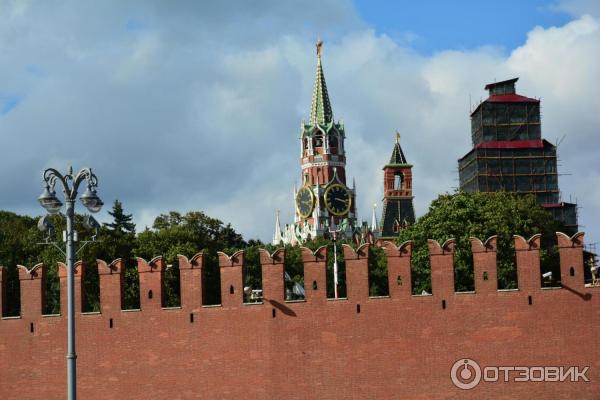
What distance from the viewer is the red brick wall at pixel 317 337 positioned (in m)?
35.3

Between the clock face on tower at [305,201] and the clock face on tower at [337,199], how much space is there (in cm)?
204

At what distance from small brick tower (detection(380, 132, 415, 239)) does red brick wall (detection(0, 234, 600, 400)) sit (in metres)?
102

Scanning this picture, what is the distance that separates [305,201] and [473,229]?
9898 centimetres

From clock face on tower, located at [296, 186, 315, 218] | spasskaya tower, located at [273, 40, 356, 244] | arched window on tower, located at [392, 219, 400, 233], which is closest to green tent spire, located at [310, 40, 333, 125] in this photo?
spasskaya tower, located at [273, 40, 356, 244]

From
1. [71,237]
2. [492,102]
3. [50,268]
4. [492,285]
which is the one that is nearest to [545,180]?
[492,102]

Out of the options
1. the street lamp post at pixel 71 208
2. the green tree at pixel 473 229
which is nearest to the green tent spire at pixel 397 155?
the green tree at pixel 473 229

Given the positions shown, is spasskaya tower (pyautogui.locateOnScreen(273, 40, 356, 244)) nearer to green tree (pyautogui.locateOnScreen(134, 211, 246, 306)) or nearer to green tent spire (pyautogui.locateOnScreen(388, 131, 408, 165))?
green tent spire (pyautogui.locateOnScreen(388, 131, 408, 165))

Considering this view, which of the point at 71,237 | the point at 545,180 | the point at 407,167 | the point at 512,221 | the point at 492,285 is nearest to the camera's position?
the point at 71,237

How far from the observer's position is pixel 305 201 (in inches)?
6063

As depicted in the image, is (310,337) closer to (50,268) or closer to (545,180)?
(50,268)

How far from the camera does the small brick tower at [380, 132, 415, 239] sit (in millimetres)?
141137

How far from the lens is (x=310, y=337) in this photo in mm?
37000

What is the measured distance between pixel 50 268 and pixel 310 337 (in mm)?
25229

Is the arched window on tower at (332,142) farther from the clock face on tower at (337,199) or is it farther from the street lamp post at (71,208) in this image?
the street lamp post at (71,208)
